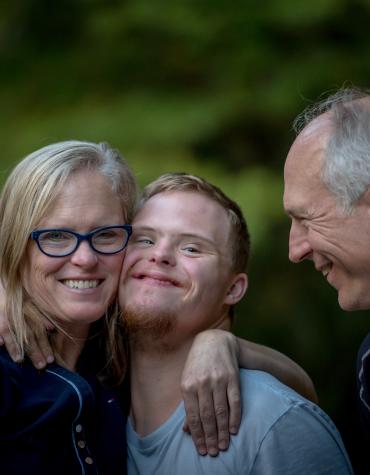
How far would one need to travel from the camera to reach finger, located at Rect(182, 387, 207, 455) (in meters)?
2.76

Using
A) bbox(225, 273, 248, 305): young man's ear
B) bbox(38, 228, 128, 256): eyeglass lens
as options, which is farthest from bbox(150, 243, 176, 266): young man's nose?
bbox(225, 273, 248, 305): young man's ear

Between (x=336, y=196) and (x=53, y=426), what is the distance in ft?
3.82

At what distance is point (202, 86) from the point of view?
5.55 metres

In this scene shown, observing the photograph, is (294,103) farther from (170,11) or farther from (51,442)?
(51,442)

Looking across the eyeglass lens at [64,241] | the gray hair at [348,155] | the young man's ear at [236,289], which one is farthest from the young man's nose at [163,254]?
the gray hair at [348,155]

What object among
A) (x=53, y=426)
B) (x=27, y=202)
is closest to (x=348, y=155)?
(x=27, y=202)

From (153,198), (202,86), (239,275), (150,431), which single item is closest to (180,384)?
(150,431)

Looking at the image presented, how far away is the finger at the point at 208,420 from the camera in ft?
8.98

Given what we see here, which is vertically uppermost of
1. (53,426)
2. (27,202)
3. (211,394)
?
(27,202)

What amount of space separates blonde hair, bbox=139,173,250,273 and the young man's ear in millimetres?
31

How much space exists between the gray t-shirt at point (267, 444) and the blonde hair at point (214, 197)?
20.6 inches

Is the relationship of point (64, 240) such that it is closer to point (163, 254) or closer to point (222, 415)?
point (163, 254)

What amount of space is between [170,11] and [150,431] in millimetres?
3225

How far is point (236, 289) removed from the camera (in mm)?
3248
